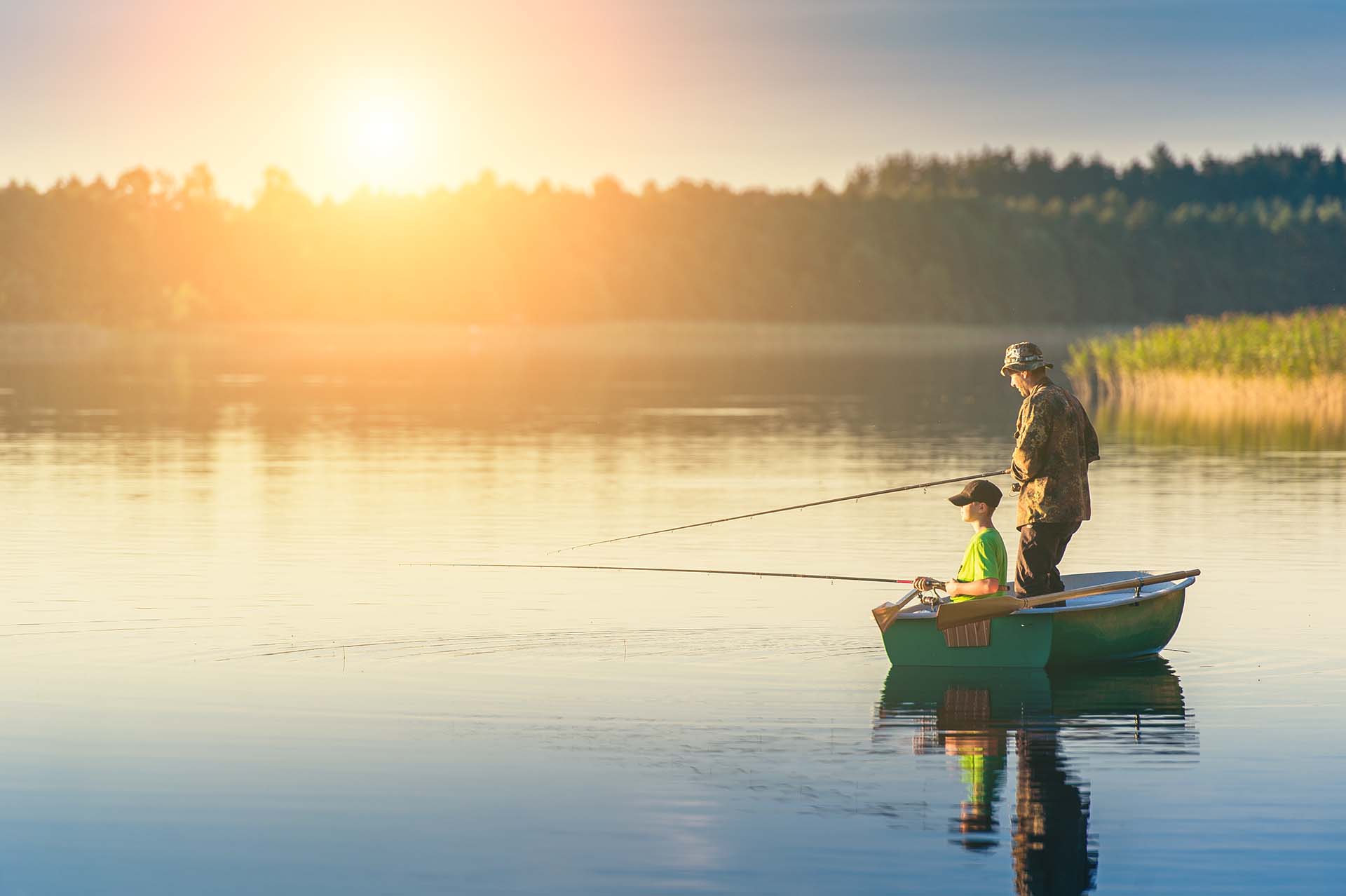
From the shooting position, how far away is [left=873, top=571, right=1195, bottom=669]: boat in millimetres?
13359

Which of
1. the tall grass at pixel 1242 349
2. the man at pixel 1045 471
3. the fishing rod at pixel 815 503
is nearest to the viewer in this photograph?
the man at pixel 1045 471

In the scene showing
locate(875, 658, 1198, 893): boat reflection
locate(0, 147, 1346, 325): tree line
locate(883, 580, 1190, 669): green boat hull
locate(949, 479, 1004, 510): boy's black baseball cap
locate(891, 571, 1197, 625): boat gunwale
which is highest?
locate(0, 147, 1346, 325): tree line

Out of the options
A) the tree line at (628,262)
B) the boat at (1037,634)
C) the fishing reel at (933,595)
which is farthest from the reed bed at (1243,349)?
the tree line at (628,262)

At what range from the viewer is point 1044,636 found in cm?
1340

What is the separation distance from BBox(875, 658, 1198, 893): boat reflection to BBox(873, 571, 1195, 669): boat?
0.33 feet

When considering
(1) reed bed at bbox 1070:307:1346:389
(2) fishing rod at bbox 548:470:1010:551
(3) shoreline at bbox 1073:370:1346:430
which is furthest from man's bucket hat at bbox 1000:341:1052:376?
(1) reed bed at bbox 1070:307:1346:389

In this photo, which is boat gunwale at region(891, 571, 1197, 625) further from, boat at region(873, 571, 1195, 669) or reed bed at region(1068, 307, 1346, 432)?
reed bed at region(1068, 307, 1346, 432)

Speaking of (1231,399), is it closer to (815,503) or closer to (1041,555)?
(815,503)

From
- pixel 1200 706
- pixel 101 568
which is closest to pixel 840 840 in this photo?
pixel 1200 706

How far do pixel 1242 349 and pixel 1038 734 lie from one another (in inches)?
1475

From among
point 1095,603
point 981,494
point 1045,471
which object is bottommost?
point 1095,603

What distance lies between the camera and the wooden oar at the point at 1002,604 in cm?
1317

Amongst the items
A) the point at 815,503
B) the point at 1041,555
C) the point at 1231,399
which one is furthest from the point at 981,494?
the point at 1231,399

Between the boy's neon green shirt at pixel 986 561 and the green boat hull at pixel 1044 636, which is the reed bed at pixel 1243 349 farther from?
the boy's neon green shirt at pixel 986 561
